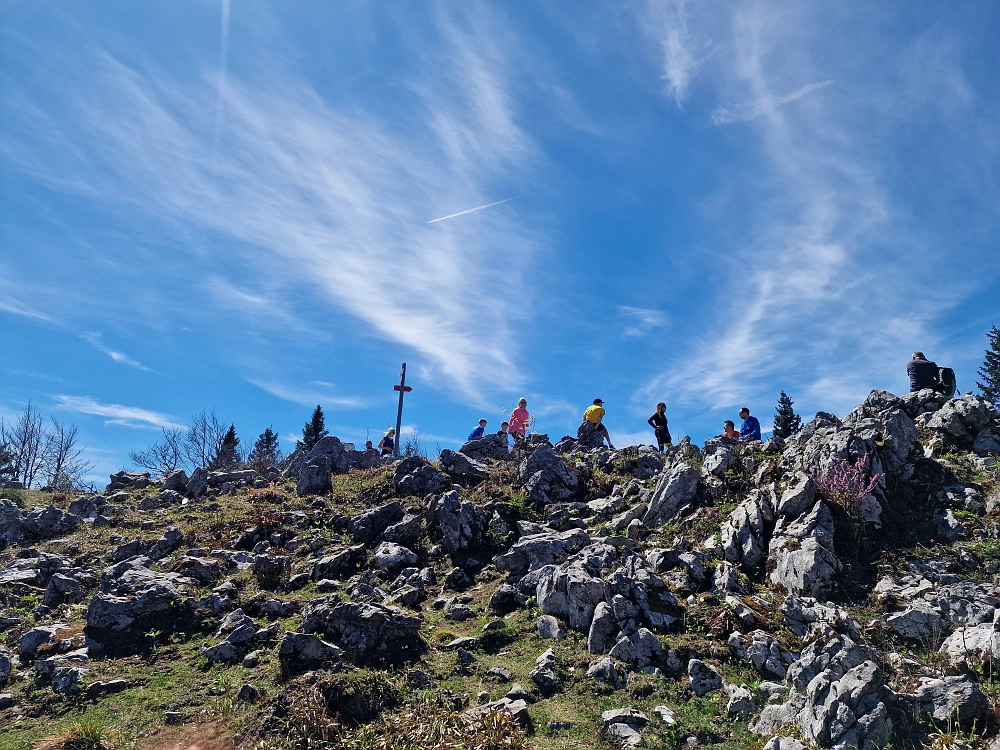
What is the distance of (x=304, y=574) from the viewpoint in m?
17.0

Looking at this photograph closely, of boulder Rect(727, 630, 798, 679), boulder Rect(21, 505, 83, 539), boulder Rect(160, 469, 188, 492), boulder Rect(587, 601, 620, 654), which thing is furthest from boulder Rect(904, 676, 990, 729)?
boulder Rect(160, 469, 188, 492)

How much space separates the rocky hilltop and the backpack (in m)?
1.61

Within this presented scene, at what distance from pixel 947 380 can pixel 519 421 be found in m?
17.6

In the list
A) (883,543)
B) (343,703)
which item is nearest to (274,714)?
(343,703)

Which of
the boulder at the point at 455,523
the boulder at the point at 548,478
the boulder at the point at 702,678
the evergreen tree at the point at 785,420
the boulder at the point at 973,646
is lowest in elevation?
the boulder at the point at 702,678

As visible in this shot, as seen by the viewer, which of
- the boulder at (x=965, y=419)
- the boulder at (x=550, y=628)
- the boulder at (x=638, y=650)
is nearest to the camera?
the boulder at (x=638, y=650)

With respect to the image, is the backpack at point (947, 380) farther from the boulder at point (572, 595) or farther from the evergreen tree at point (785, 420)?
the evergreen tree at point (785, 420)

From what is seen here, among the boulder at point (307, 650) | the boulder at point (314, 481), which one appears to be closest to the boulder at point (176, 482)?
the boulder at point (314, 481)

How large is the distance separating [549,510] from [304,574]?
8244 mm

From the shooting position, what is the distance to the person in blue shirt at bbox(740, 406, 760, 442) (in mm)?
21453

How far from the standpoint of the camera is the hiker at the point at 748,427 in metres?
21.5

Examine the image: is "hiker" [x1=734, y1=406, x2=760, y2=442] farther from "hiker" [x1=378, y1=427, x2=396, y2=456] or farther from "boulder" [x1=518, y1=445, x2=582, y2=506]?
"hiker" [x1=378, y1=427, x2=396, y2=456]

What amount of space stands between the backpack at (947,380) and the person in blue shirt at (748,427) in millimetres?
6057

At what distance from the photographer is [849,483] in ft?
48.2
